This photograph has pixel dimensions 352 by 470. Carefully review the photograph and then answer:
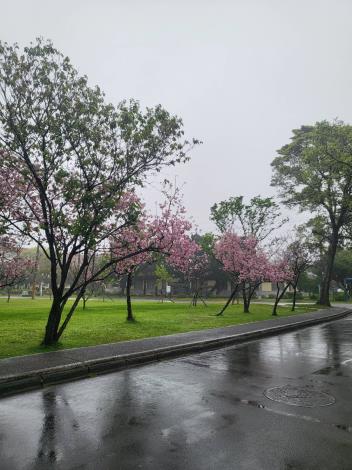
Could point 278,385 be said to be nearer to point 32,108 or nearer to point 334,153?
point 32,108

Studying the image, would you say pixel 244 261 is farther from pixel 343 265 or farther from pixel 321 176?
pixel 343 265

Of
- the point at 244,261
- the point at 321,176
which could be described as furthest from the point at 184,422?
the point at 321,176

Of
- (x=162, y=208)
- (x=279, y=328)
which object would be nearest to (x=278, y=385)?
(x=162, y=208)

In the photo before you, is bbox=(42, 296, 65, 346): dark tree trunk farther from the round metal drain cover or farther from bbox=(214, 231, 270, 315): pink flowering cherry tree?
bbox=(214, 231, 270, 315): pink flowering cherry tree

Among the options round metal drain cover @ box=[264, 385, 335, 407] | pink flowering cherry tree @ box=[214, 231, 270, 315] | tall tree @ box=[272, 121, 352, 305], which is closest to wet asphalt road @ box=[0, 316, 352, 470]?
round metal drain cover @ box=[264, 385, 335, 407]

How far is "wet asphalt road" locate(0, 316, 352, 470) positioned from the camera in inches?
157

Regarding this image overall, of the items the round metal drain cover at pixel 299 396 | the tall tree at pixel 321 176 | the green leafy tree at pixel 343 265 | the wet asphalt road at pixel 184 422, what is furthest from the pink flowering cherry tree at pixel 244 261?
the green leafy tree at pixel 343 265

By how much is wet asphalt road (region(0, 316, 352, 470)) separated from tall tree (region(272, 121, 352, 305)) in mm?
22255

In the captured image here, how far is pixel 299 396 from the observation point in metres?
6.31

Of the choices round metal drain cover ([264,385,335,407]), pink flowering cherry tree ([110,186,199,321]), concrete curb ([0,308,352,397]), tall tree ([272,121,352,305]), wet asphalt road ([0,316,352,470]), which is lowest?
round metal drain cover ([264,385,335,407])

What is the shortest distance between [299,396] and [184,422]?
2.47 m

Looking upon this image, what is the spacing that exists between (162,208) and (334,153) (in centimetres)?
1956

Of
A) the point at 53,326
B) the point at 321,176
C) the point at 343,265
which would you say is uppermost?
the point at 321,176

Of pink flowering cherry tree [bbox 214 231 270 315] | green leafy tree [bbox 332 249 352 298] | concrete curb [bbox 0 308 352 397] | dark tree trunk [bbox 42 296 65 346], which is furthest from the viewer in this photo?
green leafy tree [bbox 332 249 352 298]
